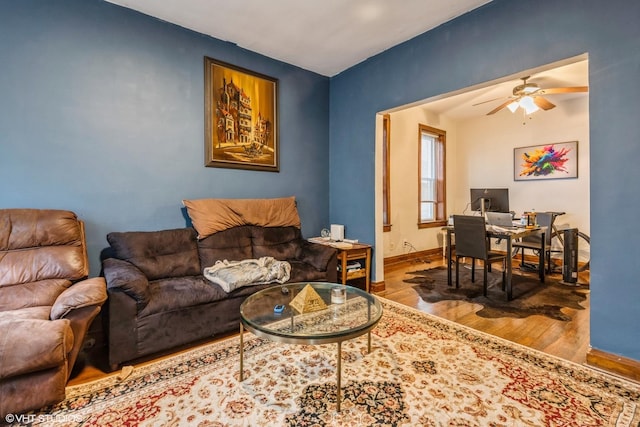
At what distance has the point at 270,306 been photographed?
1945 millimetres

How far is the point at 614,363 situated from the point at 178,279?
3.15 metres

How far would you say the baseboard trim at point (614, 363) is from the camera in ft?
6.07

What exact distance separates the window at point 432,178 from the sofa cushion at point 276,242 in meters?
3.08

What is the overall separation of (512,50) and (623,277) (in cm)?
183

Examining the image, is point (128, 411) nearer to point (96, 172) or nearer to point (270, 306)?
point (270, 306)

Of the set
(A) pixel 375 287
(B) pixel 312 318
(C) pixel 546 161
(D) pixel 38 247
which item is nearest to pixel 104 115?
(D) pixel 38 247

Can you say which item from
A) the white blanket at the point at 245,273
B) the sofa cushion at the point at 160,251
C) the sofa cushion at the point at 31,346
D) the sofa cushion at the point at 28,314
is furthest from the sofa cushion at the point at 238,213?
the sofa cushion at the point at 31,346

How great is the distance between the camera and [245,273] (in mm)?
2500

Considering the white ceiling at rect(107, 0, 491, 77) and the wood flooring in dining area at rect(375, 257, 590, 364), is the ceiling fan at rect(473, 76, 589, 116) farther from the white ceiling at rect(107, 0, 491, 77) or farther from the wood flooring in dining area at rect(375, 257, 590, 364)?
the wood flooring in dining area at rect(375, 257, 590, 364)

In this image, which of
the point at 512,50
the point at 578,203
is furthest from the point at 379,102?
the point at 578,203

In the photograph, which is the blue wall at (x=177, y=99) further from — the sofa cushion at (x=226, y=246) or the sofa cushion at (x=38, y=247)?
the sofa cushion at (x=226, y=246)

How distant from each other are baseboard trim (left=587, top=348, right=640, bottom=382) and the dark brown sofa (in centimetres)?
202

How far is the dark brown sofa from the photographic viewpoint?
6.46ft

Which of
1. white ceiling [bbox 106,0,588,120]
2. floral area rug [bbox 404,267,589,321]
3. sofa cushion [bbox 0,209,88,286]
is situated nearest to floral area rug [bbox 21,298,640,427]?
sofa cushion [bbox 0,209,88,286]
